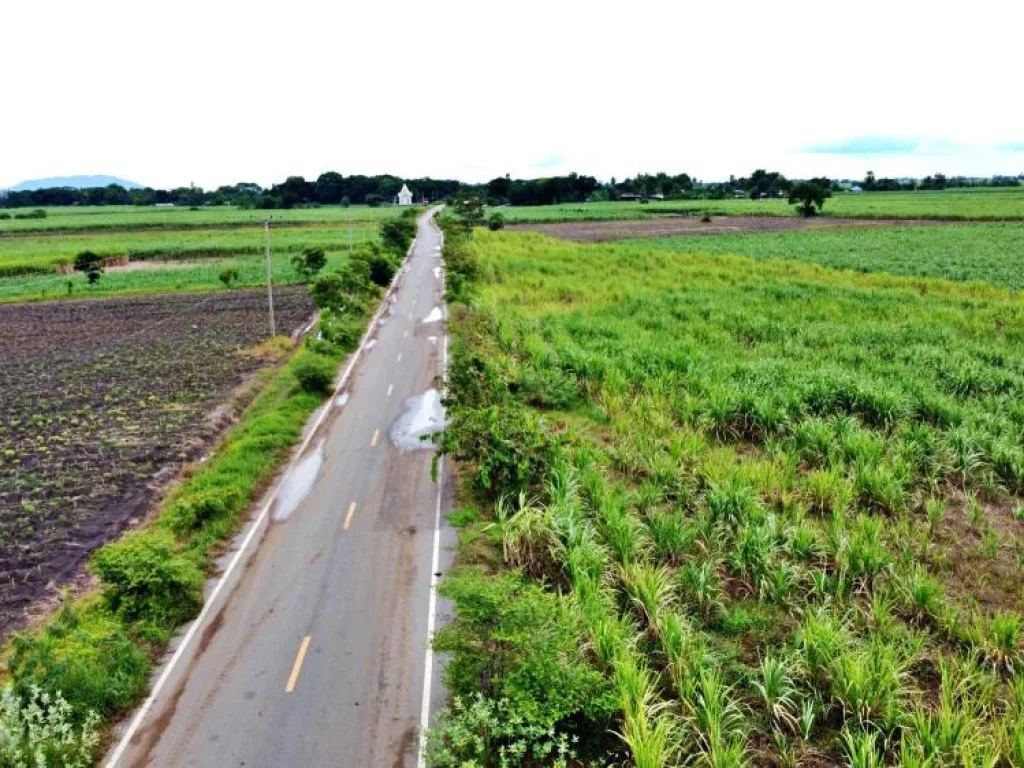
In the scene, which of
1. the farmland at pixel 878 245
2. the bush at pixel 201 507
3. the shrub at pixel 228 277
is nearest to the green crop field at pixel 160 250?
the shrub at pixel 228 277

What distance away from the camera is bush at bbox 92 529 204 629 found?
1327 cm

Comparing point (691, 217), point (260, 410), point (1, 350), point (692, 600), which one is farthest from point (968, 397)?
point (691, 217)

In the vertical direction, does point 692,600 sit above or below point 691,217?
below

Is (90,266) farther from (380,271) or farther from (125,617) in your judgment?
(125,617)

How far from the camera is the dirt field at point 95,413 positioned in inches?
658

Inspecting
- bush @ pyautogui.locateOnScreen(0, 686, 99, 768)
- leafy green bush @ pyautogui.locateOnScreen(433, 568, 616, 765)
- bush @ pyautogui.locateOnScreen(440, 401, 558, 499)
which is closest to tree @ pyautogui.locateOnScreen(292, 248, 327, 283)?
bush @ pyautogui.locateOnScreen(440, 401, 558, 499)

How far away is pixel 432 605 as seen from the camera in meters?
13.9

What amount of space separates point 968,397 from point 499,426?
49.3 ft

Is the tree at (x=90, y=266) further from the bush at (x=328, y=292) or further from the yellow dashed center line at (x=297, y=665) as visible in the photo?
the yellow dashed center line at (x=297, y=665)

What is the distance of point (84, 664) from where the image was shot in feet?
37.6

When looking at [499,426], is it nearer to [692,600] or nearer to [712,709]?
[692,600]

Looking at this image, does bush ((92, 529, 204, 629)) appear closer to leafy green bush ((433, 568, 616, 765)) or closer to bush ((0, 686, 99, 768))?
bush ((0, 686, 99, 768))

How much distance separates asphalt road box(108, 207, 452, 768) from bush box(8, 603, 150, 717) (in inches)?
19.2

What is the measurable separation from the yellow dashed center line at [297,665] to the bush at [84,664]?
2404 millimetres
